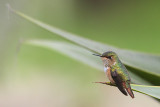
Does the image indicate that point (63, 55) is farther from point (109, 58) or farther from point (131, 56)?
point (109, 58)

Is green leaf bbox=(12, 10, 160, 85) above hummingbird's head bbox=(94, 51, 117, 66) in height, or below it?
above

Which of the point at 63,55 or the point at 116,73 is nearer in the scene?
the point at 116,73

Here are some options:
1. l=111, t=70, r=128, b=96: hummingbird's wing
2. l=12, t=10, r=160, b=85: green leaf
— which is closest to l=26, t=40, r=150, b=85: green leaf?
l=12, t=10, r=160, b=85: green leaf

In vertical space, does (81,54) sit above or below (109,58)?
above

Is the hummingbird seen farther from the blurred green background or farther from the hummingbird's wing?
the blurred green background

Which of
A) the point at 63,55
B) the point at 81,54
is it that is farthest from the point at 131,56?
the point at 63,55

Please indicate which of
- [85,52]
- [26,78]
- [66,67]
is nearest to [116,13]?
[66,67]

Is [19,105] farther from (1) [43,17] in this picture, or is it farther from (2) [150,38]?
(2) [150,38]

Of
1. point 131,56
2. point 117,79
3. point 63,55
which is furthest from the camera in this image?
point 63,55

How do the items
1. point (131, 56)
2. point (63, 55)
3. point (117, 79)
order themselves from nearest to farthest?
point (117, 79), point (131, 56), point (63, 55)
